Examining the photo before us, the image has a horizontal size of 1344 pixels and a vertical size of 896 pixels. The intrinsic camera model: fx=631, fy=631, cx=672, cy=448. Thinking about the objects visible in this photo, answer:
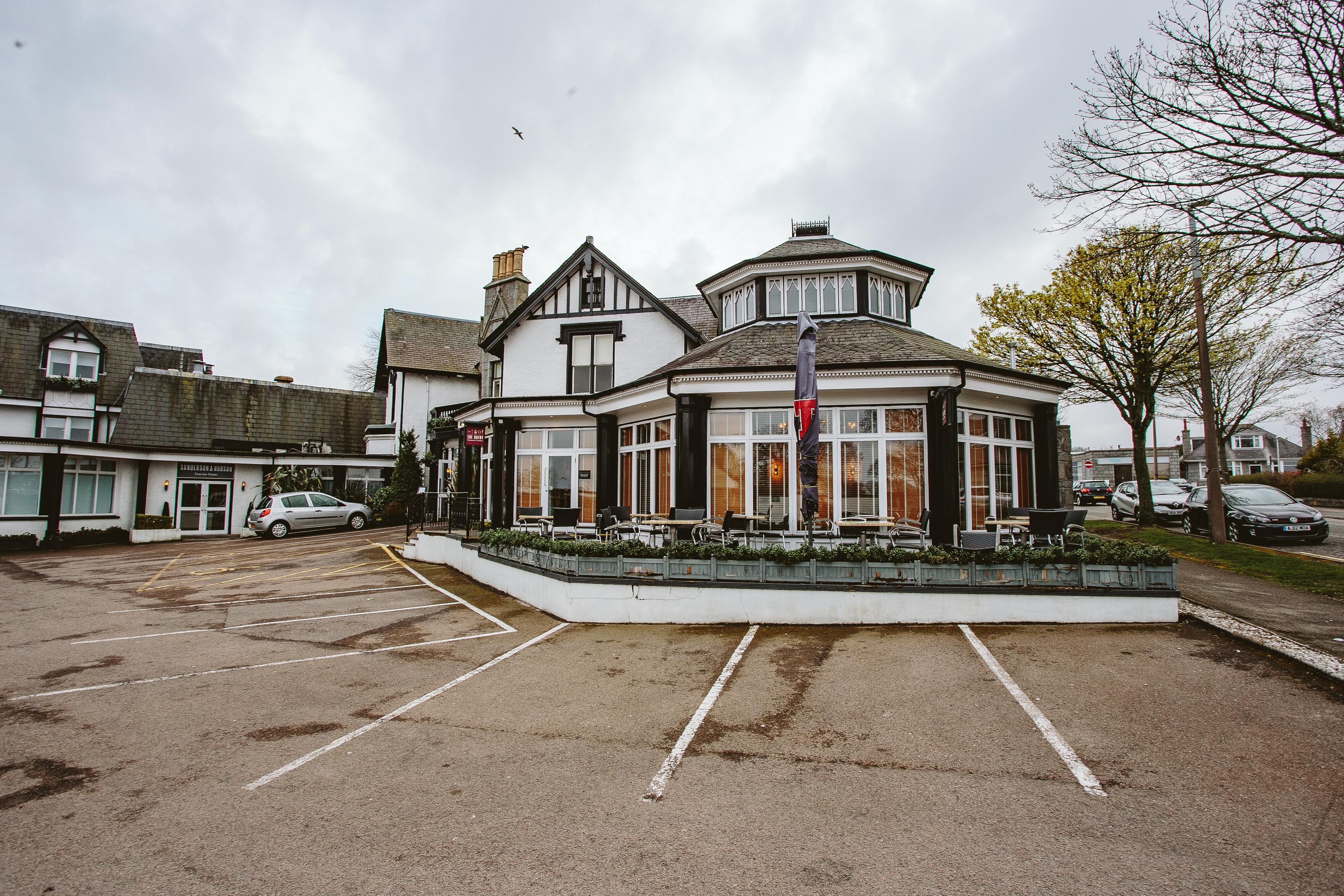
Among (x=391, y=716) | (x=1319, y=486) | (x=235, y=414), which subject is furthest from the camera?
(x=1319, y=486)

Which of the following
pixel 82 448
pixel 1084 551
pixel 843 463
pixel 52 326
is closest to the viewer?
pixel 1084 551

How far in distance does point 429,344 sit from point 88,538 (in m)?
14.3

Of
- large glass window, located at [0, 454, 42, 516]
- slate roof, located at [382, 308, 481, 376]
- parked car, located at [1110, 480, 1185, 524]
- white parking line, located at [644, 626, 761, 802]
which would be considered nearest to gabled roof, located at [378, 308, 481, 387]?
slate roof, located at [382, 308, 481, 376]

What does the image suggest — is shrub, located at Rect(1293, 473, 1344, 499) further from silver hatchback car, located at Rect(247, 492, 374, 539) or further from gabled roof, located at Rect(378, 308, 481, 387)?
silver hatchback car, located at Rect(247, 492, 374, 539)

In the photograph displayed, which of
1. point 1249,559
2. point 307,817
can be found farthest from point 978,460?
point 307,817

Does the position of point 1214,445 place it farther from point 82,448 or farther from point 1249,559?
point 82,448

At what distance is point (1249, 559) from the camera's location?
40.9 feet

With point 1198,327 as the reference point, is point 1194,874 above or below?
below

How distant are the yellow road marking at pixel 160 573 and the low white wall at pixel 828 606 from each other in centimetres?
986

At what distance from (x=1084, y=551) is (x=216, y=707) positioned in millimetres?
9950

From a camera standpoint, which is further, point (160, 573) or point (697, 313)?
point (697, 313)

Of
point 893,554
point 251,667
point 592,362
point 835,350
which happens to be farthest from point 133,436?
point 893,554

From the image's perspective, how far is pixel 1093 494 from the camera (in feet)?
121

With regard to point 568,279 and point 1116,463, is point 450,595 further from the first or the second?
point 1116,463
